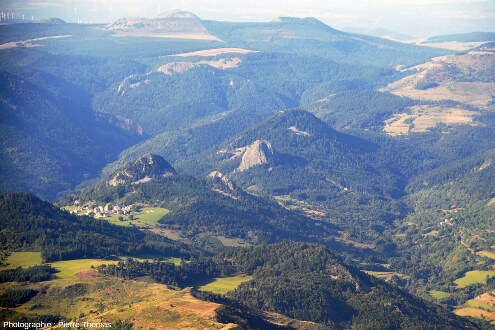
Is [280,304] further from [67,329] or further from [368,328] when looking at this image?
[67,329]

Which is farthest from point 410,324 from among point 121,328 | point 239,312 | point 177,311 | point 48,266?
point 48,266

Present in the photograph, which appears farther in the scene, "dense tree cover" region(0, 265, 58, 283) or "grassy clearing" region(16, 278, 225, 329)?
"dense tree cover" region(0, 265, 58, 283)

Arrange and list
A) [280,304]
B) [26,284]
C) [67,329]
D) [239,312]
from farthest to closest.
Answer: [280,304] → [26,284] → [239,312] → [67,329]

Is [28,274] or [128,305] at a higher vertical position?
[28,274]

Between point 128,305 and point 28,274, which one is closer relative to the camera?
point 128,305

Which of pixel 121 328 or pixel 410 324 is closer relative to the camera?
pixel 121 328

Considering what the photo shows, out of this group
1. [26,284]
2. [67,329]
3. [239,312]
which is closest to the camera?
[67,329]

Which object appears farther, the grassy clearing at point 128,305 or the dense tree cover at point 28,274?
the dense tree cover at point 28,274

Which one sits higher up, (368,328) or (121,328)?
(121,328)
